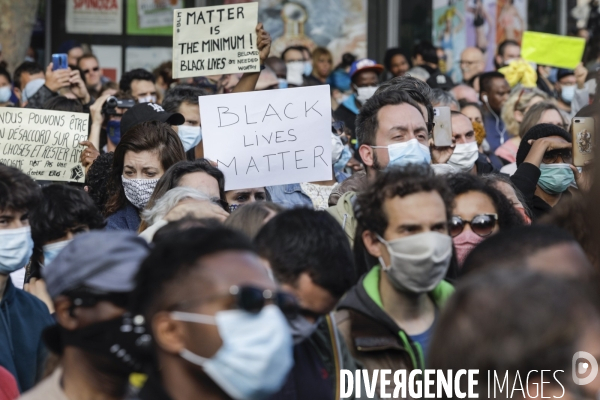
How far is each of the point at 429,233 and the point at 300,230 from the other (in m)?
0.56

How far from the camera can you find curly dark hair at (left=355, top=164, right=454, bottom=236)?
13.2 ft

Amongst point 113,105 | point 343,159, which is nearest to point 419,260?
point 343,159

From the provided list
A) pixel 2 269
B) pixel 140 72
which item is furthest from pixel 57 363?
pixel 140 72

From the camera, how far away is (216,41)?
273 inches

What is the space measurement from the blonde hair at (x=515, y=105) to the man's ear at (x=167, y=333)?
6966mm

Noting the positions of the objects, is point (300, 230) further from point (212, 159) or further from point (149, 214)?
point (212, 159)

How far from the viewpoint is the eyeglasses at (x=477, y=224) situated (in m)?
4.83

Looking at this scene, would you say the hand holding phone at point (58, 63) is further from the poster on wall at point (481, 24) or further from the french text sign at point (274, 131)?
the poster on wall at point (481, 24)

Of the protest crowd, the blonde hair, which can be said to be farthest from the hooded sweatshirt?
the blonde hair

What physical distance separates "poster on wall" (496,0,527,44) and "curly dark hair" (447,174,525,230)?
9497mm

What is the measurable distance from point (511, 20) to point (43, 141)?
896cm

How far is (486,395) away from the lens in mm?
2225

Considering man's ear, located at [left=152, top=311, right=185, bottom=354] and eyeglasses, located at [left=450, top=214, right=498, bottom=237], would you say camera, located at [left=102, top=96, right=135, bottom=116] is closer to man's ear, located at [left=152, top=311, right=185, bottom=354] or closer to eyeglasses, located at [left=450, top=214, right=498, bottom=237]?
eyeglasses, located at [left=450, top=214, right=498, bottom=237]

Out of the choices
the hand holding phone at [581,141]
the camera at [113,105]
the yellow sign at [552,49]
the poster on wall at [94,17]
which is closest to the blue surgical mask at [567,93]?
the yellow sign at [552,49]
